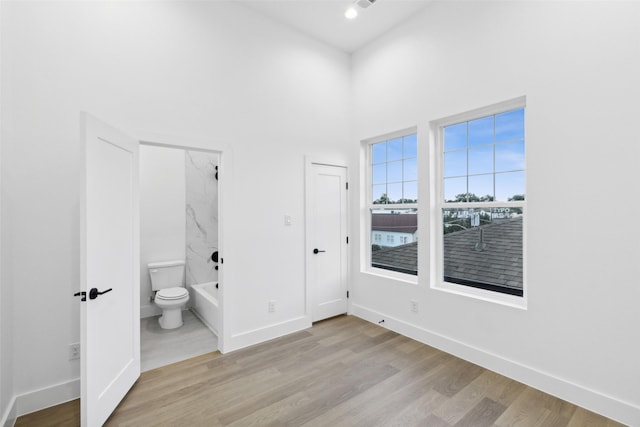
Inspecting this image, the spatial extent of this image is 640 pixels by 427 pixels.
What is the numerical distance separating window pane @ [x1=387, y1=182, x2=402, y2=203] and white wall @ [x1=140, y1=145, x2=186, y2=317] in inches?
116

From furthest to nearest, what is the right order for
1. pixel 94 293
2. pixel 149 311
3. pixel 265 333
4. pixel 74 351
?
pixel 149 311 < pixel 265 333 < pixel 74 351 < pixel 94 293

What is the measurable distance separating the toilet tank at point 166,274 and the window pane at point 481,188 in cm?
380

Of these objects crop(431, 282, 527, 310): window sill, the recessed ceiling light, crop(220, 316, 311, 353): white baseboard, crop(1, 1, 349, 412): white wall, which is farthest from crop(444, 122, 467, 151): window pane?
crop(220, 316, 311, 353): white baseboard

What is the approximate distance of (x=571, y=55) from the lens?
85.4 inches

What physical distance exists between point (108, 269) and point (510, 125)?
11.3ft

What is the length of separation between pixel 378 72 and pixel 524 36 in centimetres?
158

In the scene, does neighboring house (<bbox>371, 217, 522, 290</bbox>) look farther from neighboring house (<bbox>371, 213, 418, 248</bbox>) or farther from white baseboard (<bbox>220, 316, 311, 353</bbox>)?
white baseboard (<bbox>220, 316, 311, 353</bbox>)

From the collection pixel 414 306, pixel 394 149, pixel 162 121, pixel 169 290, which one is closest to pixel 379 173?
pixel 394 149

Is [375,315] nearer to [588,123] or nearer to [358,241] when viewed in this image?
[358,241]

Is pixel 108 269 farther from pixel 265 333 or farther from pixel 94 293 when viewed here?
pixel 265 333

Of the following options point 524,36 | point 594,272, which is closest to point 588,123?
point 524,36

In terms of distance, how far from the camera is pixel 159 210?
4.13 meters

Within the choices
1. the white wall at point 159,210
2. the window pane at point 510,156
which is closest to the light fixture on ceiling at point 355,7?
the window pane at point 510,156

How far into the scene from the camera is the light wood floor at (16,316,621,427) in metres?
1.98
